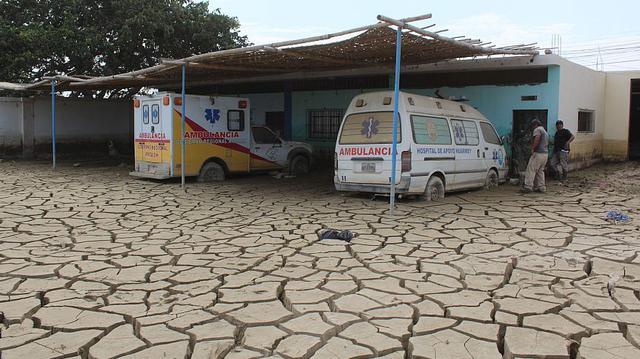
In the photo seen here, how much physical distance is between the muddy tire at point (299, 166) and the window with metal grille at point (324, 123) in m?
1.65

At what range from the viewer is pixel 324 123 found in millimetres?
15797

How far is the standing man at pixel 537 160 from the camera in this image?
10.5 m

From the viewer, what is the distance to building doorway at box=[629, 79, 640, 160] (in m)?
17.3

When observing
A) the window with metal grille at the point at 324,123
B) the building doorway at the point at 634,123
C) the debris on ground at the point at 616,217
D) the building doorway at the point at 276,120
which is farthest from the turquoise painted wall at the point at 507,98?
the building doorway at the point at 634,123

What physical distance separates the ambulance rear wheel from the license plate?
468 centimetres

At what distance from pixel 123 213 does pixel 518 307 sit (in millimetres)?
6368

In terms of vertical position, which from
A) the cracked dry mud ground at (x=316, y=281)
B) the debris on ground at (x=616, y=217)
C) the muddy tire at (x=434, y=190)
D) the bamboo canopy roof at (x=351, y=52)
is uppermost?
the bamboo canopy roof at (x=351, y=52)

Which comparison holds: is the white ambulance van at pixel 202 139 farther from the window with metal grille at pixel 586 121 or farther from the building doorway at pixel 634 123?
the building doorway at pixel 634 123

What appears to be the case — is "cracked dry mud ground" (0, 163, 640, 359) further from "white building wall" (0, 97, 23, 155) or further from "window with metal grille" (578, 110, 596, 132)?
"white building wall" (0, 97, 23, 155)

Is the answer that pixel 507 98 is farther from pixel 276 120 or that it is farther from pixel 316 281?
pixel 316 281

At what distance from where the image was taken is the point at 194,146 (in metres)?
11.9

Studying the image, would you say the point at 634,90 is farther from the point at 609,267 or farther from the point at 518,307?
the point at 518,307

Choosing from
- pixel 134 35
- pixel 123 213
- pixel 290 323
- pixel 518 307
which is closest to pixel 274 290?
pixel 290 323

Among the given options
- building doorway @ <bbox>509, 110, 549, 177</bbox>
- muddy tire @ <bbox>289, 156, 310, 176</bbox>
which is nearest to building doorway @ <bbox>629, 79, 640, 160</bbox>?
building doorway @ <bbox>509, 110, 549, 177</bbox>
